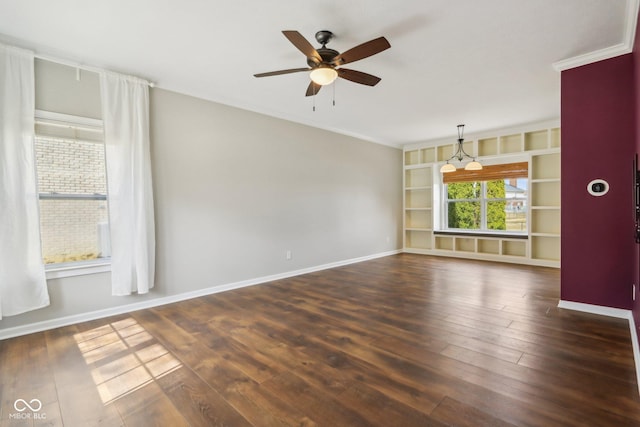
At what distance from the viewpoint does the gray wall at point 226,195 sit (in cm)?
322

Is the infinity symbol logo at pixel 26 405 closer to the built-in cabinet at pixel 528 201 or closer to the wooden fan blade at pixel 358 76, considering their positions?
the wooden fan blade at pixel 358 76

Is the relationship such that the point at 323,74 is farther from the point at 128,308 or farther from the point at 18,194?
the point at 128,308

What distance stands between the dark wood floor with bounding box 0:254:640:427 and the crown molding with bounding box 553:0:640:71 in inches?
107

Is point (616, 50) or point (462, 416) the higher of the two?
point (616, 50)

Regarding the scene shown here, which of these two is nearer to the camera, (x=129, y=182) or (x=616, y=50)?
(x=616, y=50)

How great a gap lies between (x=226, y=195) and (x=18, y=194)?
2139 millimetres

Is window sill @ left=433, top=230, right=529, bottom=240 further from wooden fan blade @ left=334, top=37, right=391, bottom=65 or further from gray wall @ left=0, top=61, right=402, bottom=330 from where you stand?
wooden fan blade @ left=334, top=37, right=391, bottom=65

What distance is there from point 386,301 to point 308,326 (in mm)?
1215

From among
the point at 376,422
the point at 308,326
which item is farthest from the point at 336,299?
the point at 376,422

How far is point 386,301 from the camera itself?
3.73 meters

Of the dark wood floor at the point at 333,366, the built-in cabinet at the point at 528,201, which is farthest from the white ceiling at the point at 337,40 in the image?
the dark wood floor at the point at 333,366

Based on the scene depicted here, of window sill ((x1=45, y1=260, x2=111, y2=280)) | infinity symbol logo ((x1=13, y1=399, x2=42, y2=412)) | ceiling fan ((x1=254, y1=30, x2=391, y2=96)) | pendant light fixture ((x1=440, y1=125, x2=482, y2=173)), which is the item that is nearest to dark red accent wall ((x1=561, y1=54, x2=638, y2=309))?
ceiling fan ((x1=254, y1=30, x2=391, y2=96))

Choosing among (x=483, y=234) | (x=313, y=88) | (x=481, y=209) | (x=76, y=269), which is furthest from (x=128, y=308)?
(x=481, y=209)

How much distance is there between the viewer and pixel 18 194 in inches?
109
